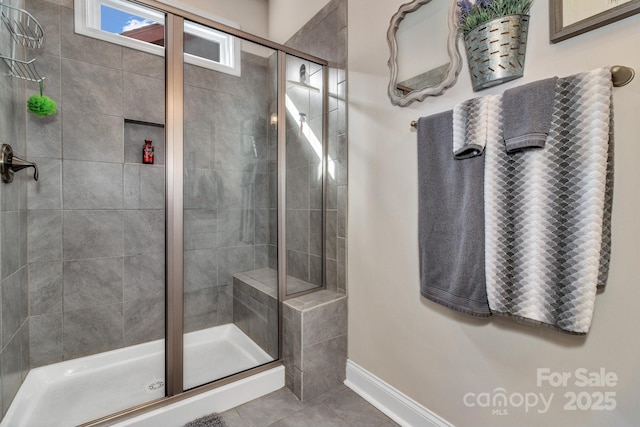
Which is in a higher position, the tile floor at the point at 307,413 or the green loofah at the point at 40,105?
the green loofah at the point at 40,105

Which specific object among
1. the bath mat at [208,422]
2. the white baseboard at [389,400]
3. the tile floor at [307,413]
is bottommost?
the tile floor at [307,413]

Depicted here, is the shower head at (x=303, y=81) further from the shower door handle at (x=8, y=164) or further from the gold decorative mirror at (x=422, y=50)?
the shower door handle at (x=8, y=164)

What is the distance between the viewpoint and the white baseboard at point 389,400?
1.35m

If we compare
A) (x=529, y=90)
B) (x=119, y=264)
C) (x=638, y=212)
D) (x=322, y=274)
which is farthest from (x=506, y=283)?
(x=119, y=264)

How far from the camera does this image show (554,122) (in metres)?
0.88

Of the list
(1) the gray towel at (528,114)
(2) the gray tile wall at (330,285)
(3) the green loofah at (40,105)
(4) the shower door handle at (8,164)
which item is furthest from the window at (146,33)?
(1) the gray towel at (528,114)

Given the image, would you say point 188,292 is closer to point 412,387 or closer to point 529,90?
point 412,387

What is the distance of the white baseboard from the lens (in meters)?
1.35

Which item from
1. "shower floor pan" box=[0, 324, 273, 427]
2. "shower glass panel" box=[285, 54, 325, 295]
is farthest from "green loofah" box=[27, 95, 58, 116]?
"shower floor pan" box=[0, 324, 273, 427]

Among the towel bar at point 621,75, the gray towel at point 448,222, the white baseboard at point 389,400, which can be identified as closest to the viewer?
the towel bar at point 621,75

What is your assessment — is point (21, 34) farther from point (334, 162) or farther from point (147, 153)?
point (334, 162)

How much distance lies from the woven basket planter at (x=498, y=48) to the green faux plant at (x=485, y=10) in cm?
2

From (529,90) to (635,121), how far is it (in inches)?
11.0

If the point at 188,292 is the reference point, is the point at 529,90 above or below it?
above
